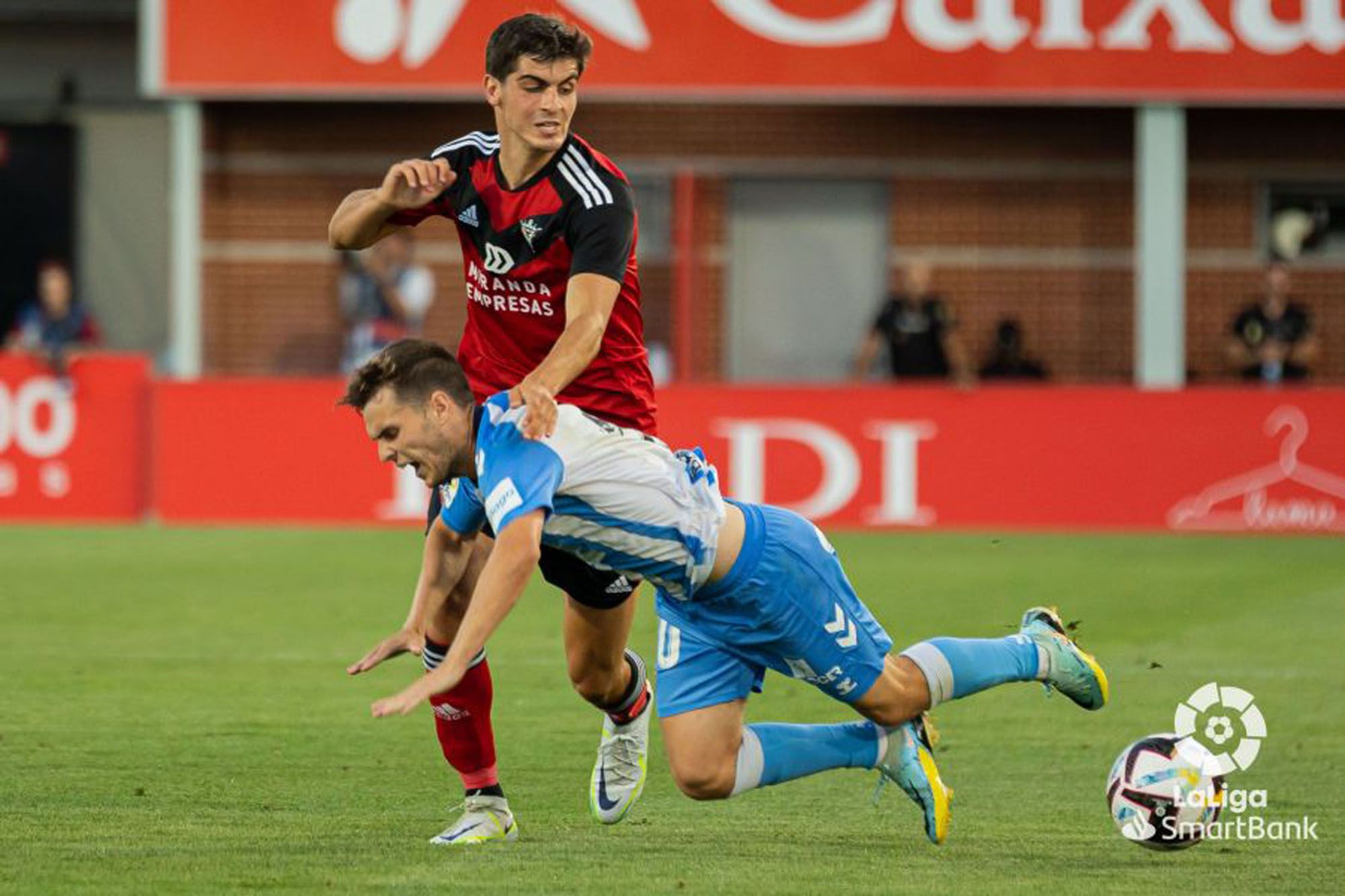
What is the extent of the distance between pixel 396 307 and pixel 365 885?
1348 centimetres

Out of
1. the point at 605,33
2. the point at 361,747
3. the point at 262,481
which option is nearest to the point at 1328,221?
the point at 605,33

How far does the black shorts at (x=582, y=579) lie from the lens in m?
6.51

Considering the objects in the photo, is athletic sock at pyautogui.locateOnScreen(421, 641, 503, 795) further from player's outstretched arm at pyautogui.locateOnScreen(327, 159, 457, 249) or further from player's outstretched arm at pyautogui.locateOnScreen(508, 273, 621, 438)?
player's outstretched arm at pyautogui.locateOnScreen(327, 159, 457, 249)

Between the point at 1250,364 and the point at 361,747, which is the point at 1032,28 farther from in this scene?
the point at 361,747

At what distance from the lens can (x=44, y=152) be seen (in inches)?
995

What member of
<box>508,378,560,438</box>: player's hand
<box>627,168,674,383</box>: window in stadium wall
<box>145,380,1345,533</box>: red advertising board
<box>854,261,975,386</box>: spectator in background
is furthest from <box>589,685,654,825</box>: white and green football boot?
<box>627,168,674,383</box>: window in stadium wall

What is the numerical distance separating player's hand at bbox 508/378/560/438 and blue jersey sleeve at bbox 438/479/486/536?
0.77m

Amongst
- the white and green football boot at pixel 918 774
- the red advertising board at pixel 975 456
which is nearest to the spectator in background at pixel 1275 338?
the red advertising board at pixel 975 456

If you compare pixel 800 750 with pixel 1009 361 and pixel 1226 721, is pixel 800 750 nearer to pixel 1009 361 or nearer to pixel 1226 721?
pixel 1226 721

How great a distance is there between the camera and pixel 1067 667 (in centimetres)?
668

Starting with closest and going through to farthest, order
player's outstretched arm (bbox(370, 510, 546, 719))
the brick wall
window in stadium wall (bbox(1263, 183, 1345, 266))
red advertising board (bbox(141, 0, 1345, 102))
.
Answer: player's outstretched arm (bbox(370, 510, 546, 719)), red advertising board (bbox(141, 0, 1345, 102)), the brick wall, window in stadium wall (bbox(1263, 183, 1345, 266))

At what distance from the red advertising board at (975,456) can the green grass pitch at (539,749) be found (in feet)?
8.12

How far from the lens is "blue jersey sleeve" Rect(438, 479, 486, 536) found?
6.42 m

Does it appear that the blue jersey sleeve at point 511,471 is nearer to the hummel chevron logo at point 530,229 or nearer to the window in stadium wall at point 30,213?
the hummel chevron logo at point 530,229
